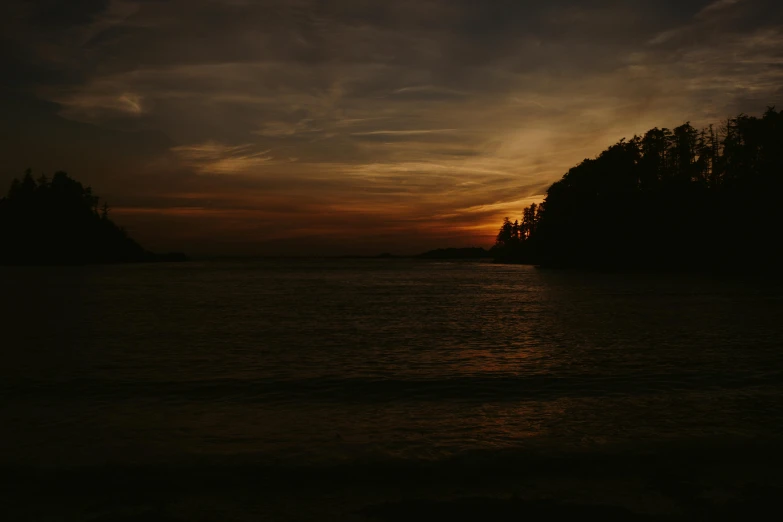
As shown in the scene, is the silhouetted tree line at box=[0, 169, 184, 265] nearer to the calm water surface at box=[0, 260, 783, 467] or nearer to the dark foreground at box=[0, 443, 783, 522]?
the calm water surface at box=[0, 260, 783, 467]

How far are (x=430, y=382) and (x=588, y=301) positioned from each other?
30739 millimetres

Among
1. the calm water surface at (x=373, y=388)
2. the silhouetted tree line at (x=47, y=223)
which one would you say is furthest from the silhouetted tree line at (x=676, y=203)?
the silhouetted tree line at (x=47, y=223)

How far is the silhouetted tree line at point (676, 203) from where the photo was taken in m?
88.1

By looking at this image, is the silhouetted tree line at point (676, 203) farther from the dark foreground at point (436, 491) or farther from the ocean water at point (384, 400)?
the dark foreground at point (436, 491)

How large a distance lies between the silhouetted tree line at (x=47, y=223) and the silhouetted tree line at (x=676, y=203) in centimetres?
15487

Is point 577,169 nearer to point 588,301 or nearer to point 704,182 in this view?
point 704,182

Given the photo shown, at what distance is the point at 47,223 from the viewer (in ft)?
568

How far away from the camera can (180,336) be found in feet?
74.2

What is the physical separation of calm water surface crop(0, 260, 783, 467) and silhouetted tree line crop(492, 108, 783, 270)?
76116 millimetres

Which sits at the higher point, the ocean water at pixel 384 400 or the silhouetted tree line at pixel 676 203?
the silhouetted tree line at pixel 676 203

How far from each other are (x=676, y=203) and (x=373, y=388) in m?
112

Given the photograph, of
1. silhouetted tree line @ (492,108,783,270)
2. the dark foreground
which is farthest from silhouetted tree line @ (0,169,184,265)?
the dark foreground

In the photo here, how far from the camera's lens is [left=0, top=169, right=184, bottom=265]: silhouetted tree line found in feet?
558

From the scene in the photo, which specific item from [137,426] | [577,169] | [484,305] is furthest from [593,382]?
[577,169]
